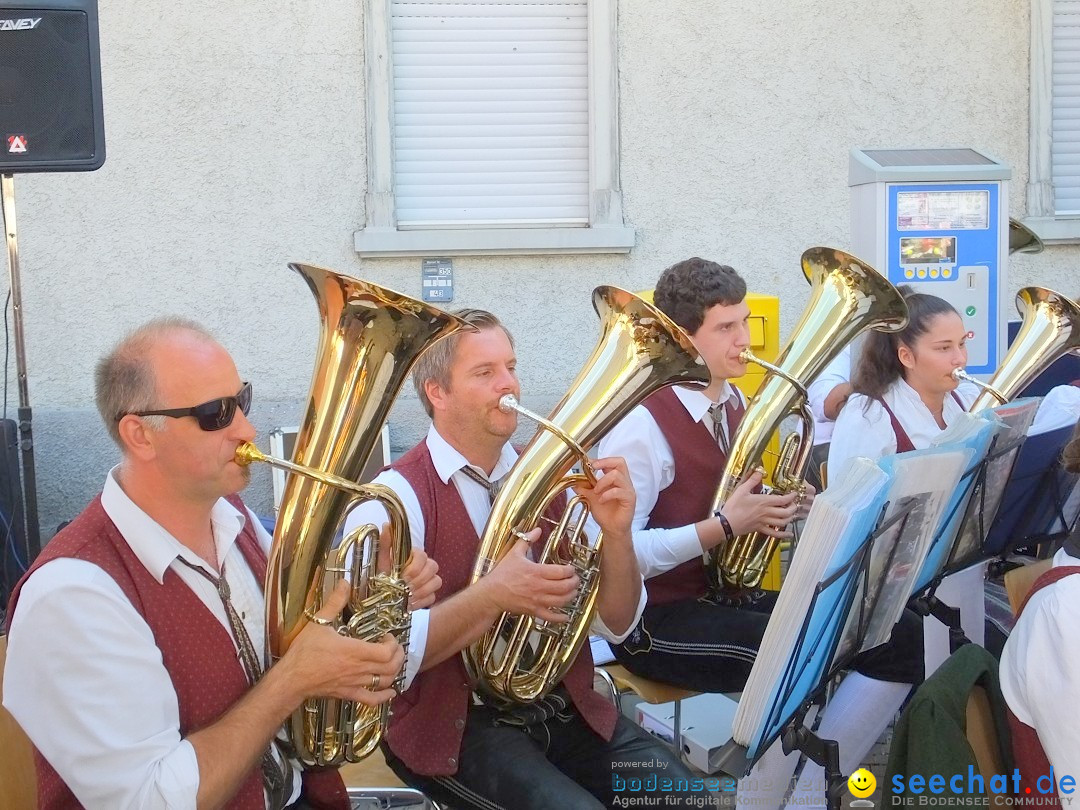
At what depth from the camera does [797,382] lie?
10.2 feet

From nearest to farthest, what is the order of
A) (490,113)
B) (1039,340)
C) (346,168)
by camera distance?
(1039,340), (346,168), (490,113)

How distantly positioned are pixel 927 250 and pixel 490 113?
2451 mm

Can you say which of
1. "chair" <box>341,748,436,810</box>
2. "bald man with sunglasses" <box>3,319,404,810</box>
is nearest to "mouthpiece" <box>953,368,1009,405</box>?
"chair" <box>341,748,436,810</box>

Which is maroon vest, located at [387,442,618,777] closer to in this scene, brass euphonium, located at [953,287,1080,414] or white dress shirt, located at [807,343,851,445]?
brass euphonium, located at [953,287,1080,414]

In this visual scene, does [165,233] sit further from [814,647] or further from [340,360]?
[814,647]

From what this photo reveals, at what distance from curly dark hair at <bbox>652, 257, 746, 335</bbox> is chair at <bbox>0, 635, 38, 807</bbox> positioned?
1958 millimetres

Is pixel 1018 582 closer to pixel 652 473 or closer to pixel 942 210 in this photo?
pixel 652 473

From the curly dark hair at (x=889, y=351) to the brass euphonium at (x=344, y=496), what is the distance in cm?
202

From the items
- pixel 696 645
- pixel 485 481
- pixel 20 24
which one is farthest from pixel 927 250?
pixel 20 24

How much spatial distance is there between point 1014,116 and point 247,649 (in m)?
5.85

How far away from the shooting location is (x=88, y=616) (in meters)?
1.65

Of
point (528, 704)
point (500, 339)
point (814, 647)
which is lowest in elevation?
point (528, 704)

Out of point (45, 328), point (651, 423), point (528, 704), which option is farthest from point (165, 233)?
point (528, 704)

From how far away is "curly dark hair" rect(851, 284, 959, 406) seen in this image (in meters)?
3.56
